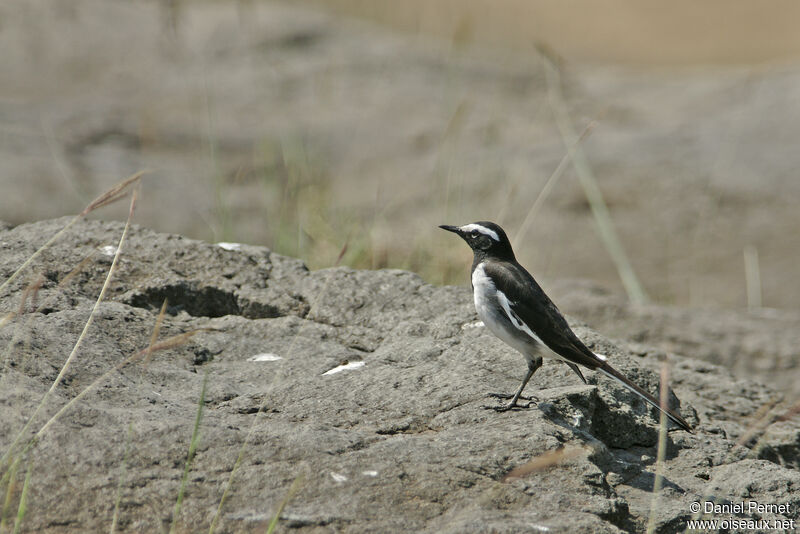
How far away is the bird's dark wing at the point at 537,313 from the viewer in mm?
4117

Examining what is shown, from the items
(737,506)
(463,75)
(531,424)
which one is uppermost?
(463,75)

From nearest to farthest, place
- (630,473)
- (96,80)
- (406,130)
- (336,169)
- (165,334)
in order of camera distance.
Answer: (630,473) → (165,334) → (336,169) → (406,130) → (96,80)

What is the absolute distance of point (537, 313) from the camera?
4273 millimetres

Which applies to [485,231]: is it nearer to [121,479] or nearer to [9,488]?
[121,479]

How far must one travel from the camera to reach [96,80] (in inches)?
471

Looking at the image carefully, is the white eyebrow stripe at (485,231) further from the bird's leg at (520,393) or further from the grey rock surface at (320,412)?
the bird's leg at (520,393)

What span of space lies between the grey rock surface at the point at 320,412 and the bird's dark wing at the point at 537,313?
0.62ft

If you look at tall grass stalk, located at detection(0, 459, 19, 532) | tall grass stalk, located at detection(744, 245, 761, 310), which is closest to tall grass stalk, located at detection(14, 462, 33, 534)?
tall grass stalk, located at detection(0, 459, 19, 532)

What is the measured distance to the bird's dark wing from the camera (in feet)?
13.5

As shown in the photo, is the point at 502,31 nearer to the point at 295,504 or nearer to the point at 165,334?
the point at 165,334

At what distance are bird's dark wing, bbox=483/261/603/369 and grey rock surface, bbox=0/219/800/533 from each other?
189mm

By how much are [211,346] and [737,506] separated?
2.57 m

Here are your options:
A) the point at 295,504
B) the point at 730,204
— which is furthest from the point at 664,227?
the point at 295,504

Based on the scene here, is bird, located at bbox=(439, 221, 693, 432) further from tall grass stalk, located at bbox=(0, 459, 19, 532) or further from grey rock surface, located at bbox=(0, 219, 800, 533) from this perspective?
tall grass stalk, located at bbox=(0, 459, 19, 532)
